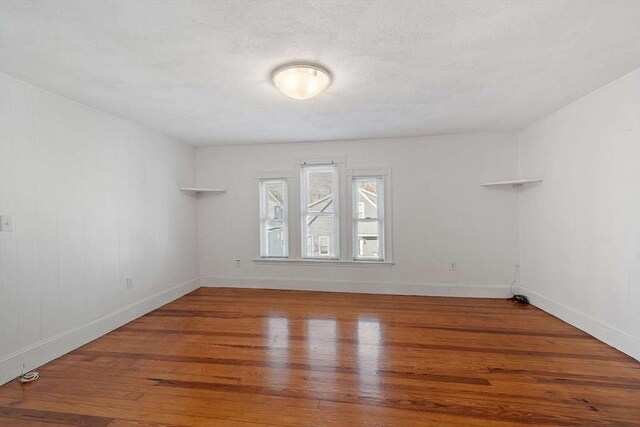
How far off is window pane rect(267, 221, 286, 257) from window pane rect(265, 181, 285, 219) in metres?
0.14

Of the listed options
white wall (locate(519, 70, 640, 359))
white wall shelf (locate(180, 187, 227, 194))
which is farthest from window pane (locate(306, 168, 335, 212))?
white wall (locate(519, 70, 640, 359))

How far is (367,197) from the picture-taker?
192 inches

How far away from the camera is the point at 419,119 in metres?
3.72

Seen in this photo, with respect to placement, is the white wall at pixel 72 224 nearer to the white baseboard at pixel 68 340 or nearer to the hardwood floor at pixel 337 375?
the white baseboard at pixel 68 340

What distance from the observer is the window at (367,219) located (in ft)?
15.9

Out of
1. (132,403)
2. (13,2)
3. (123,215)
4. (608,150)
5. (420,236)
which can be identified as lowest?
(132,403)

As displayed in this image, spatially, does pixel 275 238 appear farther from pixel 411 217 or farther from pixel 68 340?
pixel 68 340

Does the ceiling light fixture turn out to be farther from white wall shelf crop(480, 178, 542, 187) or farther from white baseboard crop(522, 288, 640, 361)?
white baseboard crop(522, 288, 640, 361)

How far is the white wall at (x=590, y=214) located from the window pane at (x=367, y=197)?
2126mm

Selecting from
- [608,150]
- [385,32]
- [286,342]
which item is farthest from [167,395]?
[608,150]

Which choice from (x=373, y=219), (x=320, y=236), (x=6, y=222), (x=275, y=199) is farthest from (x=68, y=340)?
(x=373, y=219)

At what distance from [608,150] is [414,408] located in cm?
300

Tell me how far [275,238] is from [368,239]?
1612mm

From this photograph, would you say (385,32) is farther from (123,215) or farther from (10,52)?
(123,215)
